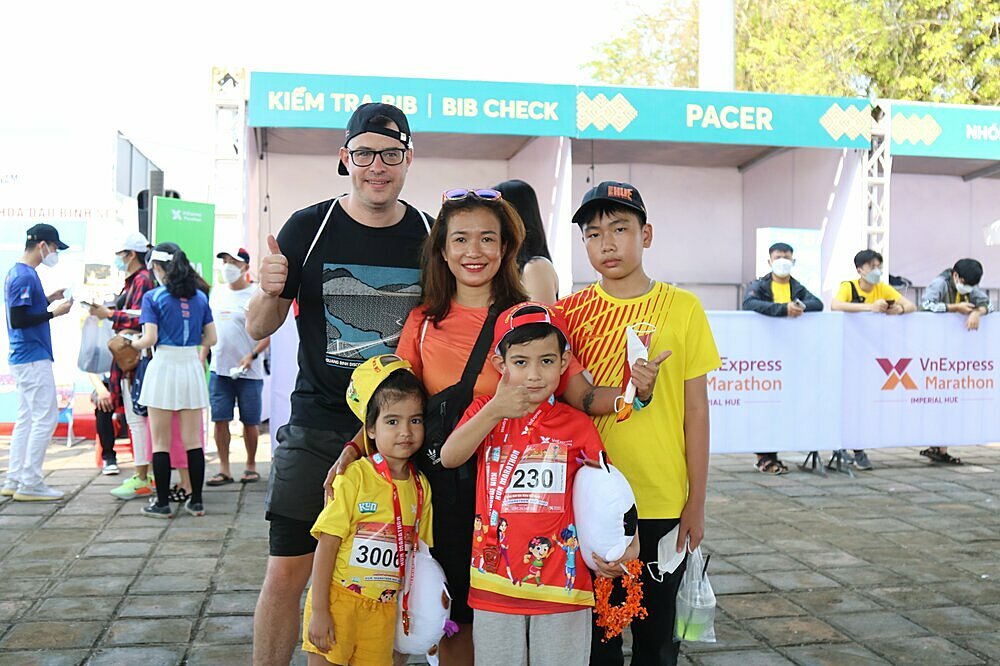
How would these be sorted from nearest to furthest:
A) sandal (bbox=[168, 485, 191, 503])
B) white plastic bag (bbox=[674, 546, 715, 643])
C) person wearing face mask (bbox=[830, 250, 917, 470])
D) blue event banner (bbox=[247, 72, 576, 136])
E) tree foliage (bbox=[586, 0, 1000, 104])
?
white plastic bag (bbox=[674, 546, 715, 643]), sandal (bbox=[168, 485, 191, 503]), person wearing face mask (bbox=[830, 250, 917, 470]), blue event banner (bbox=[247, 72, 576, 136]), tree foliage (bbox=[586, 0, 1000, 104])

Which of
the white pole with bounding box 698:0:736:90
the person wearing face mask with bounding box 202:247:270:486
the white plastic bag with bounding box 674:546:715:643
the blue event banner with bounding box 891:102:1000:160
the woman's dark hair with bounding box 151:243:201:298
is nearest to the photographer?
the white plastic bag with bounding box 674:546:715:643

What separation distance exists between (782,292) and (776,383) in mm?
802

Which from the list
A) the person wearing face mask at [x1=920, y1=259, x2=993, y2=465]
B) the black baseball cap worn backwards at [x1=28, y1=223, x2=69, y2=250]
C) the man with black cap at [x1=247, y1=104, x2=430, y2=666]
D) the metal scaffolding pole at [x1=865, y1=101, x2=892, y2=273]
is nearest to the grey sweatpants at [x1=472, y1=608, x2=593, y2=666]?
the man with black cap at [x1=247, y1=104, x2=430, y2=666]

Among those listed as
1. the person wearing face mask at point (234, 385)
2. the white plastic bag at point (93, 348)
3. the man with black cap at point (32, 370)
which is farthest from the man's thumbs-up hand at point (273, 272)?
the white plastic bag at point (93, 348)

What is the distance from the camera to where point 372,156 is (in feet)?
9.58

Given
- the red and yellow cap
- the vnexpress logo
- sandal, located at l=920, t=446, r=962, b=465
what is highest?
the red and yellow cap

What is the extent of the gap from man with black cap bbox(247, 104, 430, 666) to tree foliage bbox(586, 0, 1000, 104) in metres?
23.4

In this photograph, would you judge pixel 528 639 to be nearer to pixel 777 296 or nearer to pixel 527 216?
pixel 527 216

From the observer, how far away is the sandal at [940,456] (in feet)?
28.2

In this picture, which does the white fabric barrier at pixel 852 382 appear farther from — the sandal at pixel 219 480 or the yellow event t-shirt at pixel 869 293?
the sandal at pixel 219 480

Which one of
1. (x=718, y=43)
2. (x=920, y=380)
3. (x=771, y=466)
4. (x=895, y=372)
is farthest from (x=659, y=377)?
(x=718, y=43)

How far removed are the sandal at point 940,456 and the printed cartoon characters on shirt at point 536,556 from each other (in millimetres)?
7259

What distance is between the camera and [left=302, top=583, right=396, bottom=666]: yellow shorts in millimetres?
2744

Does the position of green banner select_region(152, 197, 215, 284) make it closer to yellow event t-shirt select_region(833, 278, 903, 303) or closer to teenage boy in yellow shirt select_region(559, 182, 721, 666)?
yellow event t-shirt select_region(833, 278, 903, 303)
